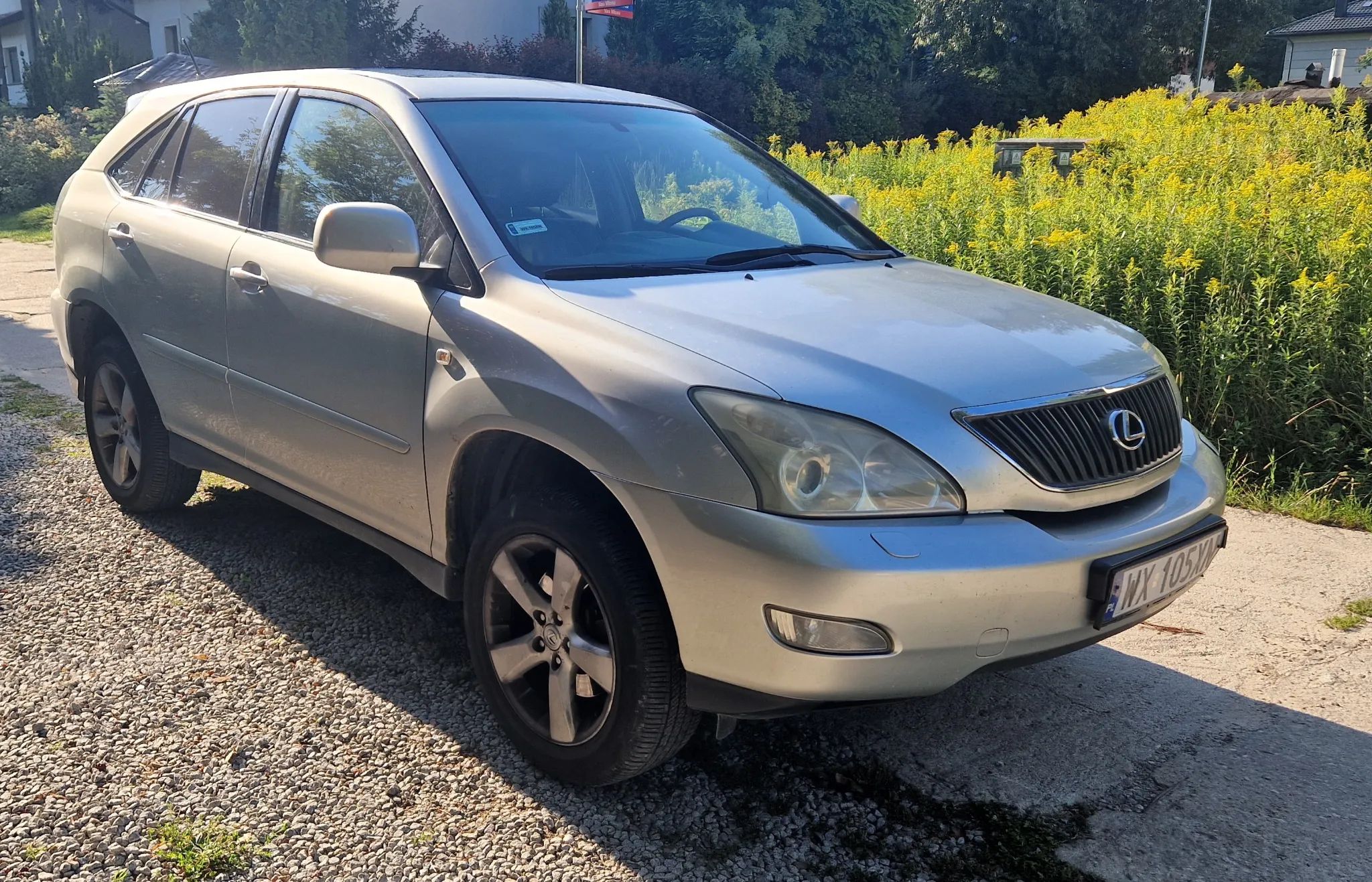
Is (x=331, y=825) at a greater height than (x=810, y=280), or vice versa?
(x=810, y=280)

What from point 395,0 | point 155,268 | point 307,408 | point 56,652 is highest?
→ point 395,0

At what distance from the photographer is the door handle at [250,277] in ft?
12.3

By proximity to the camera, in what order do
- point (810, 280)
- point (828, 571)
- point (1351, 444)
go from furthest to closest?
point (1351, 444) < point (810, 280) < point (828, 571)

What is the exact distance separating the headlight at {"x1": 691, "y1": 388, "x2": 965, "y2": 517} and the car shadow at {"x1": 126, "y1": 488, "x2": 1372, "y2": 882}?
0.87m

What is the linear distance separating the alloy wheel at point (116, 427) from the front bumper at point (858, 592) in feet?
9.75

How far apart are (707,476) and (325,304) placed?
1.58 meters

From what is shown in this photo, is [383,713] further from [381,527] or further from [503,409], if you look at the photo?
[503,409]

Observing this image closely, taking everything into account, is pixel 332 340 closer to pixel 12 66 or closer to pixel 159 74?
pixel 159 74

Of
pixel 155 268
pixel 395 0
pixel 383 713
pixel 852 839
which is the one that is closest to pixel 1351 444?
pixel 852 839

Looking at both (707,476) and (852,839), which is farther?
(852,839)

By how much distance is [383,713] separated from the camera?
3.34 metres

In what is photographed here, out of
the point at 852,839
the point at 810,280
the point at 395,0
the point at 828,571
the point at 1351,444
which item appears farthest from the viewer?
the point at 395,0

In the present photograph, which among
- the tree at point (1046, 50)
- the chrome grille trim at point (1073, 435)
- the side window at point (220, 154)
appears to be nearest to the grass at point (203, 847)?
the chrome grille trim at point (1073, 435)

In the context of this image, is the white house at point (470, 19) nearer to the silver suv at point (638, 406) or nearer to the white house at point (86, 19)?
the white house at point (86, 19)
